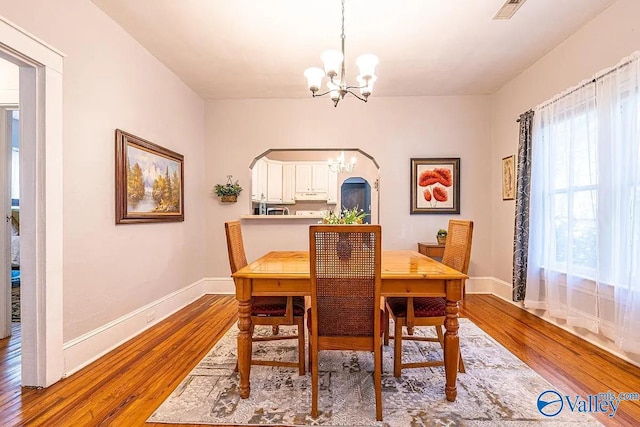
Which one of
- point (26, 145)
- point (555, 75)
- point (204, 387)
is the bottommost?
point (204, 387)

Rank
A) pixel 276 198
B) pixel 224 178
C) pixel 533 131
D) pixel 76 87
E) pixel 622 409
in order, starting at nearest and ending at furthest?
pixel 622 409, pixel 76 87, pixel 533 131, pixel 224 178, pixel 276 198

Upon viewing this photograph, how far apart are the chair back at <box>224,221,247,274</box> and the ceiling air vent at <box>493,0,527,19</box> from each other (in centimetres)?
263

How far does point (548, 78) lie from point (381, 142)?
194cm

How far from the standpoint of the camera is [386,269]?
205 centimetres

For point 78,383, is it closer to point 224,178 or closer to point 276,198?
point 224,178

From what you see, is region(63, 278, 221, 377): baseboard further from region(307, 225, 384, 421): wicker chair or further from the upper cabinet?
the upper cabinet

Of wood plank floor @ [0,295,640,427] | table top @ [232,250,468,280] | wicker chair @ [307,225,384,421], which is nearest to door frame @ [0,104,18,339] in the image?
wood plank floor @ [0,295,640,427]

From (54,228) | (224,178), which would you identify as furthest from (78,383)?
(224,178)

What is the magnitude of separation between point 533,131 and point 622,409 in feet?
8.36

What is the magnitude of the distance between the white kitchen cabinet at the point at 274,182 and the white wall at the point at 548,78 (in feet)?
12.8

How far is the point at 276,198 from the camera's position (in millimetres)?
6656

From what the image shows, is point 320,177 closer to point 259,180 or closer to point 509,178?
point 259,180

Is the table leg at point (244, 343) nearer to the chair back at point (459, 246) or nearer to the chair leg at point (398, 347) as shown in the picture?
the chair leg at point (398, 347)

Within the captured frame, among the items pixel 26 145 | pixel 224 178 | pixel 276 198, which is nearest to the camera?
pixel 26 145
